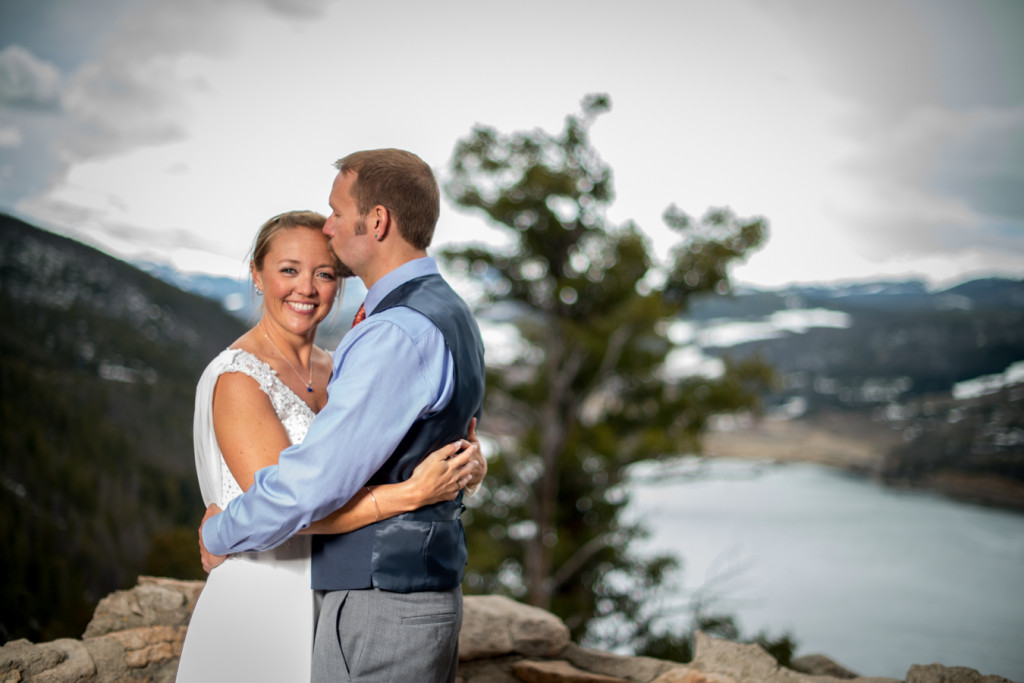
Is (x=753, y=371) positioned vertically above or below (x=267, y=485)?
above

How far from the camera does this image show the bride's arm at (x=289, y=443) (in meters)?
1.27

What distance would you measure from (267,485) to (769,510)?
914 cm

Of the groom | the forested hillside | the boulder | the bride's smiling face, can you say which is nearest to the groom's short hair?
the groom

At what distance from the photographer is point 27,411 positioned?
160 inches

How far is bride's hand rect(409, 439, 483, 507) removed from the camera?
127 cm

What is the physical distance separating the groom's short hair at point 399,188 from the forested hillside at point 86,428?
3334mm

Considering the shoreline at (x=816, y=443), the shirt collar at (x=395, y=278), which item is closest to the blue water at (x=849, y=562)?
the shoreline at (x=816, y=443)

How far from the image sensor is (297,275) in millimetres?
1691

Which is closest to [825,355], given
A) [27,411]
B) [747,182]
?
[747,182]

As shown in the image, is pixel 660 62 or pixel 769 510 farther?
pixel 769 510

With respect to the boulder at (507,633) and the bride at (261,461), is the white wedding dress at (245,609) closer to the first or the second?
the bride at (261,461)

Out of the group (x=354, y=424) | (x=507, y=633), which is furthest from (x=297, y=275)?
(x=507, y=633)

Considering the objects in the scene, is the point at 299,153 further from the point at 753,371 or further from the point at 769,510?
the point at 769,510

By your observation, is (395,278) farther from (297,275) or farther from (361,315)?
(297,275)
